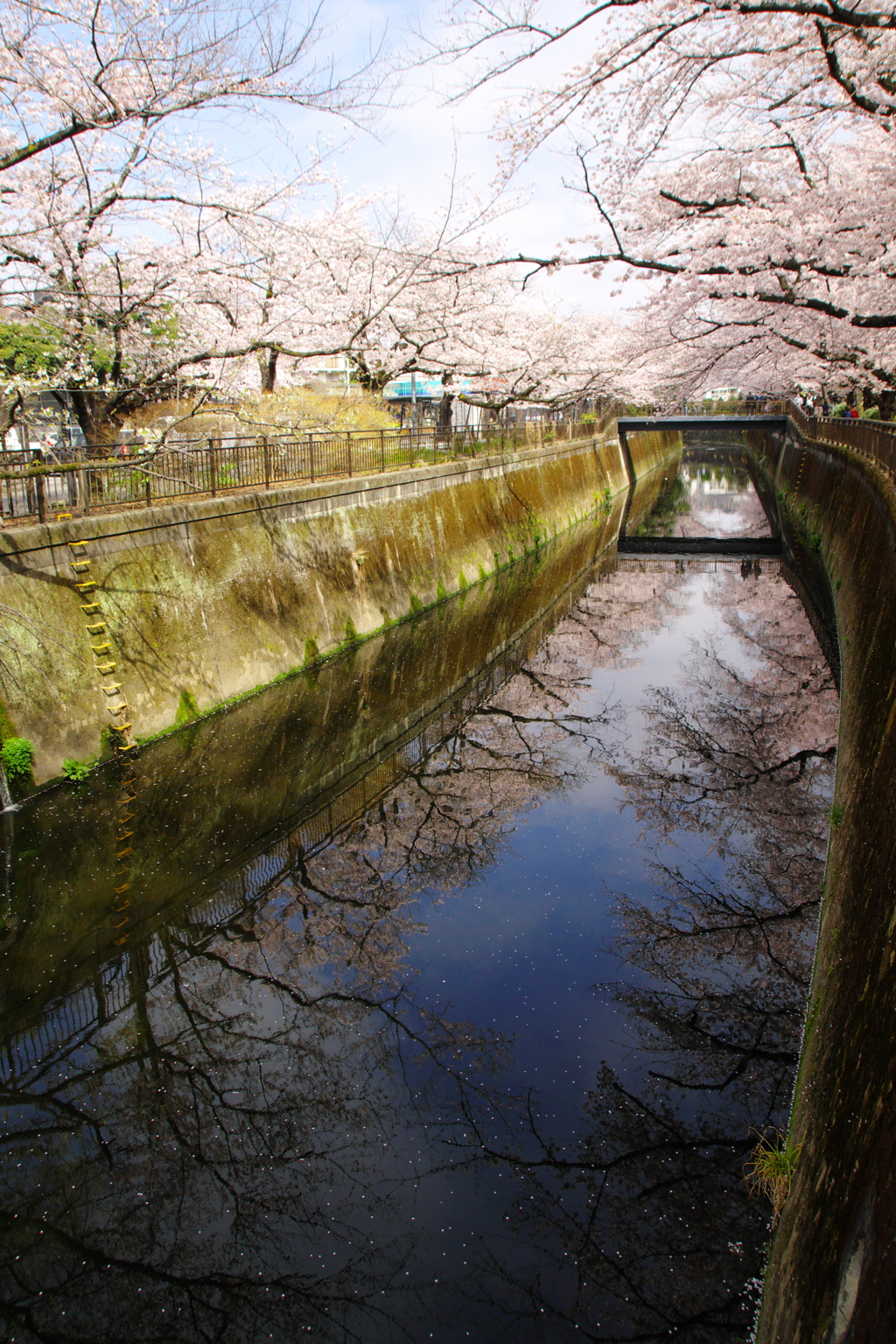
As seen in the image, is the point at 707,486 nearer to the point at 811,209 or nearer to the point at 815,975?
the point at 811,209

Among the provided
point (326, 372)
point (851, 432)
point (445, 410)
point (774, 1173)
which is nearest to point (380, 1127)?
point (774, 1173)

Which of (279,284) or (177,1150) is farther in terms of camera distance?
(279,284)

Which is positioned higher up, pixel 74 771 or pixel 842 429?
pixel 842 429

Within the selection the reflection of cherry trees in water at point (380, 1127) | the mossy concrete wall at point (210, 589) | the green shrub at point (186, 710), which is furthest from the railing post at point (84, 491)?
the reflection of cherry trees in water at point (380, 1127)

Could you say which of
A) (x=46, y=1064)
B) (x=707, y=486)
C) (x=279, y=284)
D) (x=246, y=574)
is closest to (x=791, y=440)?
(x=707, y=486)

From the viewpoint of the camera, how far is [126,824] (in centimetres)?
946

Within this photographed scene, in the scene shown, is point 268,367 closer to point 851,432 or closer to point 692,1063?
point 851,432

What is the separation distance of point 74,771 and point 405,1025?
6.08m

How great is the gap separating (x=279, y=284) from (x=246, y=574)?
7.47 metres

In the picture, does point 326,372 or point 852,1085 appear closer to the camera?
point 852,1085

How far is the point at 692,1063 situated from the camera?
6.15 metres

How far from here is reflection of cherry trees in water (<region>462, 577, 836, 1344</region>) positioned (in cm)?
454

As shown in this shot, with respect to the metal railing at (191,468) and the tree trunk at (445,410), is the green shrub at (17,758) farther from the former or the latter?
the tree trunk at (445,410)

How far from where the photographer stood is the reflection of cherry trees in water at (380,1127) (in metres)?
4.48
